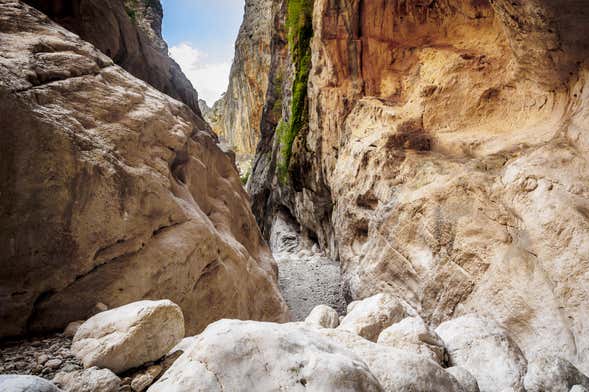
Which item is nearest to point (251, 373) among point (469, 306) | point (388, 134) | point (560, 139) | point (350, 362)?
point (350, 362)

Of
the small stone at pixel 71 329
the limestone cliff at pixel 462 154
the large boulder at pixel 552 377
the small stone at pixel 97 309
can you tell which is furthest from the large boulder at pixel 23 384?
the limestone cliff at pixel 462 154

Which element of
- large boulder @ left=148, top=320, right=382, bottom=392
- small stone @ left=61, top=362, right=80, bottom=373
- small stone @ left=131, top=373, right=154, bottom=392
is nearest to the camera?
large boulder @ left=148, top=320, right=382, bottom=392

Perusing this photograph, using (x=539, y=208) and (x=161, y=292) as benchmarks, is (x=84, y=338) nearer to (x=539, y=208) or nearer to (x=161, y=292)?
(x=161, y=292)

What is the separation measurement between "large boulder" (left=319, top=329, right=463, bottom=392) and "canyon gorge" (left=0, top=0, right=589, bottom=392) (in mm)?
21

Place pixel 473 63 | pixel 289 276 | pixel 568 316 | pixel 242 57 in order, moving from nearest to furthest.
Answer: pixel 568 316 → pixel 473 63 → pixel 289 276 → pixel 242 57

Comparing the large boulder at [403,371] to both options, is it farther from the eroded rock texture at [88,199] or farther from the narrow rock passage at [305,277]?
the narrow rock passage at [305,277]

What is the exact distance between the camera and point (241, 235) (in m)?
9.74

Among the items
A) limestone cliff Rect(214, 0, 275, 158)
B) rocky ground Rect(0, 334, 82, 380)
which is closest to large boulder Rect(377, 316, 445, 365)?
rocky ground Rect(0, 334, 82, 380)

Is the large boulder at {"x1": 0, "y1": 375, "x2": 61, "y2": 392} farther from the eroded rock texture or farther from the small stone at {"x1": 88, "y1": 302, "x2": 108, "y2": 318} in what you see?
the small stone at {"x1": 88, "y1": 302, "x2": 108, "y2": 318}

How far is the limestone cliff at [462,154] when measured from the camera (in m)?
5.45

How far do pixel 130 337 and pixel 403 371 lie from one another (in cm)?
243

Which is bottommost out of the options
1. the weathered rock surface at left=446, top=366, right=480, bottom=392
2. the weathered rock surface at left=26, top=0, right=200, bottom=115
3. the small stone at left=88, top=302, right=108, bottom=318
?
the weathered rock surface at left=446, top=366, right=480, bottom=392

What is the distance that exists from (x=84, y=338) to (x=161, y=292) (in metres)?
2.02

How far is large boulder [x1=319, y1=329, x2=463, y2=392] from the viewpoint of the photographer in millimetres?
2592
